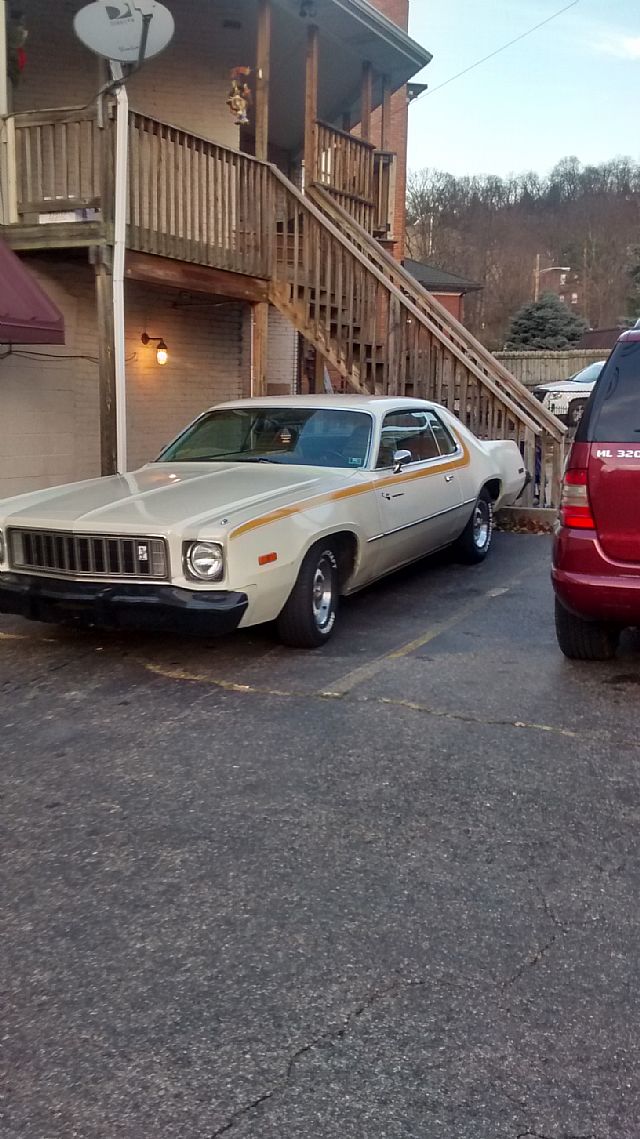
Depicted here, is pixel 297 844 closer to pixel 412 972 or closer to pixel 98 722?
pixel 412 972

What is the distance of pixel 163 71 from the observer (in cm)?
1278

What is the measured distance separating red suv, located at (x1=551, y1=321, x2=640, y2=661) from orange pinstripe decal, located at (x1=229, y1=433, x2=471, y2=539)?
1443mm

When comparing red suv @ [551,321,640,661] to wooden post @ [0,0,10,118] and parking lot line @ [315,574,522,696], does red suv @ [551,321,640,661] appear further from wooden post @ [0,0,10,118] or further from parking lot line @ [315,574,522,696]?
wooden post @ [0,0,10,118]

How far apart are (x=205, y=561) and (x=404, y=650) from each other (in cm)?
142

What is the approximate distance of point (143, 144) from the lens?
32.7 ft

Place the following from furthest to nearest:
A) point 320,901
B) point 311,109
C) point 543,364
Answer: point 543,364, point 311,109, point 320,901

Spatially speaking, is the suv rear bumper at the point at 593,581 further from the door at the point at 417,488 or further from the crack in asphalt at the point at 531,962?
the crack in asphalt at the point at 531,962

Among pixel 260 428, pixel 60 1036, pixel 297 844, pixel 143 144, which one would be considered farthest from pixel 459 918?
pixel 143 144

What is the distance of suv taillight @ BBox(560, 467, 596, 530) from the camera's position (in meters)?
5.09

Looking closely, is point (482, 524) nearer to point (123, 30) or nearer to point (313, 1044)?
point (123, 30)

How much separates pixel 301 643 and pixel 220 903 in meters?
2.83

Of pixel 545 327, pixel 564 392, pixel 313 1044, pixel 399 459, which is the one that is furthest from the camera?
pixel 545 327

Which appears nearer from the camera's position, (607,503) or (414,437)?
(607,503)

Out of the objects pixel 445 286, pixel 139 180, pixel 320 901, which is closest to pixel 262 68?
pixel 139 180
